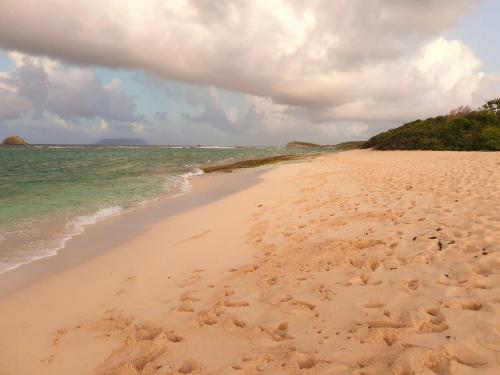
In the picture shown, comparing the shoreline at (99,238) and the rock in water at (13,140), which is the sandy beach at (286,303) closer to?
the shoreline at (99,238)

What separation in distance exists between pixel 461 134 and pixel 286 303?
113 ft

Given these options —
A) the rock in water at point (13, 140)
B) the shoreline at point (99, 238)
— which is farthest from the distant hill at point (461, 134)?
the rock in water at point (13, 140)

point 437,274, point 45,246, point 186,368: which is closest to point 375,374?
point 186,368

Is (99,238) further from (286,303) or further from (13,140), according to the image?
(13,140)

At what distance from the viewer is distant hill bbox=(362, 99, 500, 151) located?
28105mm

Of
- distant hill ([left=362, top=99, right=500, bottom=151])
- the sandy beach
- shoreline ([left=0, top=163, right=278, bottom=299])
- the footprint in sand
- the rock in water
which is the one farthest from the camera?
the rock in water

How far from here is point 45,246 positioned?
7410 millimetres

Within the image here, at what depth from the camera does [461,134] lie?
100 ft

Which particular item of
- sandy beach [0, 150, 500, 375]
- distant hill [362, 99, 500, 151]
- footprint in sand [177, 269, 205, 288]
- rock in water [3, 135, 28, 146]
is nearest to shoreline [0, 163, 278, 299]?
sandy beach [0, 150, 500, 375]

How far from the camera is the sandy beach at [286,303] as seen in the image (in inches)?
109

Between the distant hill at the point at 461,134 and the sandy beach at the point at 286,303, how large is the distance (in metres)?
26.9

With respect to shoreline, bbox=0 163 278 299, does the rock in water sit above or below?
above

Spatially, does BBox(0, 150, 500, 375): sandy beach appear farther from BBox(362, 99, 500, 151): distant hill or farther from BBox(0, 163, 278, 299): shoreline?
BBox(362, 99, 500, 151): distant hill

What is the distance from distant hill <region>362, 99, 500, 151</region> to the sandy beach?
26924 mm
